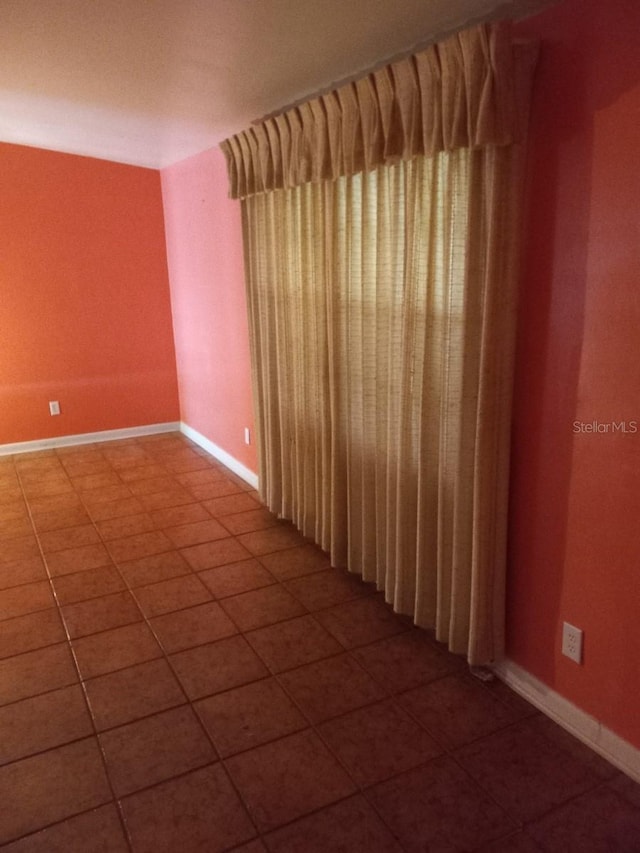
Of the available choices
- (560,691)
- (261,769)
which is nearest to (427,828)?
(261,769)

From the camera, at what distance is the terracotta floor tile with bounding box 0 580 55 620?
256 centimetres

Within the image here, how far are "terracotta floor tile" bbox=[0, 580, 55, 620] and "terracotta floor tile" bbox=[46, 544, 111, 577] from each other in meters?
0.13

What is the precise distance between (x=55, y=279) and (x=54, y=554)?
240cm

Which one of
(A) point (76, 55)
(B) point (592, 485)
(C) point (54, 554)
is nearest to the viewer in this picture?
(B) point (592, 485)

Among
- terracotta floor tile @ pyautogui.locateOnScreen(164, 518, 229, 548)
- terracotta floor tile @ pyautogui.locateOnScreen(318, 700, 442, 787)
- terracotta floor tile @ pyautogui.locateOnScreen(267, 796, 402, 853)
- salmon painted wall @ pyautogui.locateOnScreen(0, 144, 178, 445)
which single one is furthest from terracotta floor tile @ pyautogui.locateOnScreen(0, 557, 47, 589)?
salmon painted wall @ pyautogui.locateOnScreen(0, 144, 178, 445)

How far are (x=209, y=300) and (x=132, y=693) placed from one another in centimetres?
278

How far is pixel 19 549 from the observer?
3.12 metres

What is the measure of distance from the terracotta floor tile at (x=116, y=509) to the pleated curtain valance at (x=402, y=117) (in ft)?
6.53

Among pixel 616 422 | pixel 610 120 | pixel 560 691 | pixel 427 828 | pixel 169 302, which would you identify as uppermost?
pixel 610 120

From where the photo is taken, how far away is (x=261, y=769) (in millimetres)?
1753

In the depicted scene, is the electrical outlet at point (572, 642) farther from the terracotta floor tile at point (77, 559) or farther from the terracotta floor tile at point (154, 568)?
the terracotta floor tile at point (77, 559)

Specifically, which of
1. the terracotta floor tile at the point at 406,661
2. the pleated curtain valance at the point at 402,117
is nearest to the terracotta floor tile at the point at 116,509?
the terracotta floor tile at the point at 406,661

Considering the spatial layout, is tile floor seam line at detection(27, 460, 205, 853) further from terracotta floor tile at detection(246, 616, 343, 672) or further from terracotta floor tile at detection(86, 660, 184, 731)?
terracotta floor tile at detection(246, 616, 343, 672)

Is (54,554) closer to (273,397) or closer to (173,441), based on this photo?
(273,397)
